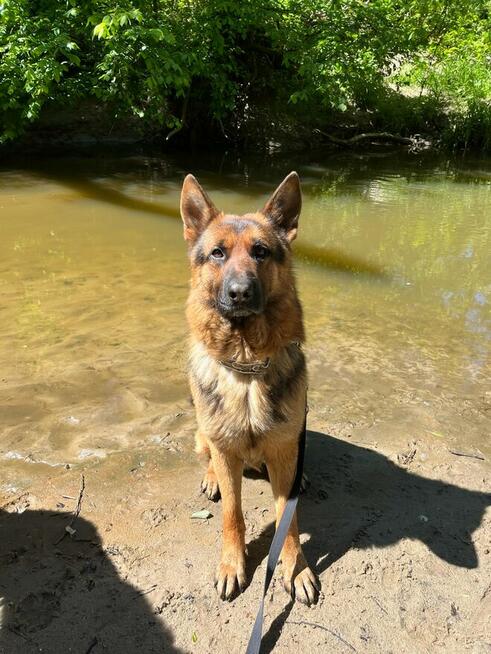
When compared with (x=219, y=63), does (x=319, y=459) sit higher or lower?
lower

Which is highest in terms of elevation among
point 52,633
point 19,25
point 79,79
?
point 19,25

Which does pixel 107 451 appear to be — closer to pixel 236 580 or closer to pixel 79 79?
pixel 236 580

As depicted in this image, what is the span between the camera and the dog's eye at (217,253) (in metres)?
3.00

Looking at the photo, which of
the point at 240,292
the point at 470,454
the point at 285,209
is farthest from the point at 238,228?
the point at 470,454

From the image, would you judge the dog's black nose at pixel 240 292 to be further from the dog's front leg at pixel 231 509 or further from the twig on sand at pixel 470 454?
the twig on sand at pixel 470 454

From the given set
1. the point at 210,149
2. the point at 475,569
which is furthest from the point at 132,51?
the point at 475,569

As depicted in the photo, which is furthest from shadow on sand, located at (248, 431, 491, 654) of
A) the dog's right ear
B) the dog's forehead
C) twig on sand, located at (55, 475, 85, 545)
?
the dog's right ear

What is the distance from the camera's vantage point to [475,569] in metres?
2.67

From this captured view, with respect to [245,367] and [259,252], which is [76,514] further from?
[259,252]

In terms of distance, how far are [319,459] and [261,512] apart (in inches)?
25.4

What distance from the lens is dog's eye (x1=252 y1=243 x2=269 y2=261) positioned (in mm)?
2975

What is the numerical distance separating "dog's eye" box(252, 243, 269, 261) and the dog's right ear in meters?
0.43

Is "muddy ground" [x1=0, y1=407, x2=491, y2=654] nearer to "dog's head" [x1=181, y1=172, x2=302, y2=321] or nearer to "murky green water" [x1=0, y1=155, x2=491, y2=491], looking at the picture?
"murky green water" [x1=0, y1=155, x2=491, y2=491]

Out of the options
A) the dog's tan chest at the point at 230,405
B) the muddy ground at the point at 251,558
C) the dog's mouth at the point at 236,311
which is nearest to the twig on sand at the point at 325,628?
the muddy ground at the point at 251,558
